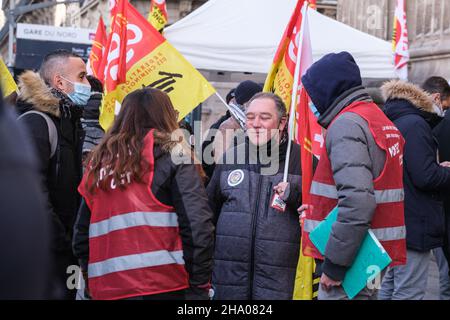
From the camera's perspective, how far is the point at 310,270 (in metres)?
4.29

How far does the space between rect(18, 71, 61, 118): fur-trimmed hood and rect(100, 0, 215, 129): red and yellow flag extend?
3.48 ft

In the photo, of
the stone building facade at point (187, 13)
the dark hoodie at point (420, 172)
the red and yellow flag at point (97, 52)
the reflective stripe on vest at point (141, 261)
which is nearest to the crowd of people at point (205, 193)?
the reflective stripe on vest at point (141, 261)

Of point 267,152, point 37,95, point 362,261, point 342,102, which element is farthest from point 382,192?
point 37,95

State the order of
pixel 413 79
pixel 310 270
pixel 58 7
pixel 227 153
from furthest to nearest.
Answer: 1. pixel 58 7
2. pixel 413 79
3. pixel 227 153
4. pixel 310 270

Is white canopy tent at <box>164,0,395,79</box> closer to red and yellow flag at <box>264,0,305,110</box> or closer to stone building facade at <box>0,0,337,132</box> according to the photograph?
stone building facade at <box>0,0,337,132</box>

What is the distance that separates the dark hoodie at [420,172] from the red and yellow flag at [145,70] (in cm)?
149

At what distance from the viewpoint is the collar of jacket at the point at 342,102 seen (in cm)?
381

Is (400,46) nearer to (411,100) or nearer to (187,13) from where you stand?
(411,100)

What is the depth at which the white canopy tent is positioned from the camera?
27.8ft

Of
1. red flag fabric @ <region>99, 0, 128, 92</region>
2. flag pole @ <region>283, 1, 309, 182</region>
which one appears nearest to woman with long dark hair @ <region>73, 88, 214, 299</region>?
flag pole @ <region>283, 1, 309, 182</region>

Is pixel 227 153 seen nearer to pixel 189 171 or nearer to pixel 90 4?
pixel 189 171

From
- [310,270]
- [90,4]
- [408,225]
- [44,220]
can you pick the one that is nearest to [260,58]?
[408,225]

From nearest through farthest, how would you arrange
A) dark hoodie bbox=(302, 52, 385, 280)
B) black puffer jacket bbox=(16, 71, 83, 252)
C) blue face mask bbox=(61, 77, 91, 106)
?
dark hoodie bbox=(302, 52, 385, 280) < black puffer jacket bbox=(16, 71, 83, 252) < blue face mask bbox=(61, 77, 91, 106)
